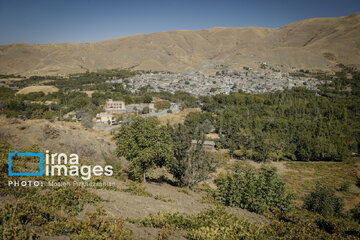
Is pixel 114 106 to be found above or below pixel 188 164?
above

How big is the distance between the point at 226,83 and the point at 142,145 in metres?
110

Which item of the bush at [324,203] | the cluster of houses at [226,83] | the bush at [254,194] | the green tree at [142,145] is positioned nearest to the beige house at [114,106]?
the cluster of houses at [226,83]

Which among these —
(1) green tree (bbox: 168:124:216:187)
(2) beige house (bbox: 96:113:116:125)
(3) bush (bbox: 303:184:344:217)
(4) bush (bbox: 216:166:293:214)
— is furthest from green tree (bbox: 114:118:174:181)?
(2) beige house (bbox: 96:113:116:125)

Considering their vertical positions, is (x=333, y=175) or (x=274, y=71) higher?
(x=274, y=71)

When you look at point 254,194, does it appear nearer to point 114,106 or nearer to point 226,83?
point 114,106

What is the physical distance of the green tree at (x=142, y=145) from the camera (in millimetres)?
13992

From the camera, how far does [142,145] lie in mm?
14266

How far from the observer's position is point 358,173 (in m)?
37.6

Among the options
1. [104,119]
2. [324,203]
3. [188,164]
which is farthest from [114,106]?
[324,203]

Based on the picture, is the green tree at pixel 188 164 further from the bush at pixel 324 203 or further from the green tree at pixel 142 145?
the bush at pixel 324 203

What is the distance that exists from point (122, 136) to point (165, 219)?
7.79 metres

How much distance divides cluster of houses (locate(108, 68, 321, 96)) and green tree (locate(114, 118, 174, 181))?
8601 centimetres

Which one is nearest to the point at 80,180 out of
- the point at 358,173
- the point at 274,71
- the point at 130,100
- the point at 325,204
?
the point at 325,204

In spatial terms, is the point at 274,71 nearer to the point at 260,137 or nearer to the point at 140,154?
the point at 260,137
